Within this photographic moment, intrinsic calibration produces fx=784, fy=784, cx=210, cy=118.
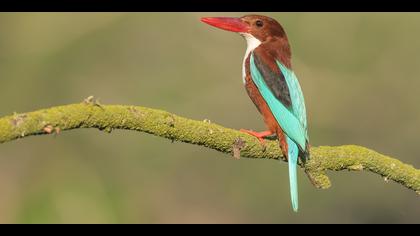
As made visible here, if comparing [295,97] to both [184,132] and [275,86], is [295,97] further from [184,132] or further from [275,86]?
[184,132]

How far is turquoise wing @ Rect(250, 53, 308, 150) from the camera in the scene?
12.0 feet

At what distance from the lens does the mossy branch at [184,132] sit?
2254 millimetres

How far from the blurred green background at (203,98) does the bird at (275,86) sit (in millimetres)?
1935

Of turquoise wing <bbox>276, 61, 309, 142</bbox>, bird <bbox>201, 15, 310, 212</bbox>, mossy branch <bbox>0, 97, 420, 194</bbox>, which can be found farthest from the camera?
turquoise wing <bbox>276, 61, 309, 142</bbox>

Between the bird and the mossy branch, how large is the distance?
16cm

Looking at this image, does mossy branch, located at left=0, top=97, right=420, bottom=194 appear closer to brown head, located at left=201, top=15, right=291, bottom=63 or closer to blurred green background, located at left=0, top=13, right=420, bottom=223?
brown head, located at left=201, top=15, right=291, bottom=63

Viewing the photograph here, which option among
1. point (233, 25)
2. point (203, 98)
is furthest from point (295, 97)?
point (203, 98)

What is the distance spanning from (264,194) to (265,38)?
2432mm

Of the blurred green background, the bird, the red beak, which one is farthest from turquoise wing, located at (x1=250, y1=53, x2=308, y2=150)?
the blurred green background

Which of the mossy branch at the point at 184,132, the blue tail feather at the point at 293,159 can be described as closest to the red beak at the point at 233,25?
the blue tail feather at the point at 293,159

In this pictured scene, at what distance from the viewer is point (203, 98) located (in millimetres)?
6336

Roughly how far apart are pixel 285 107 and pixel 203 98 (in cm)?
256

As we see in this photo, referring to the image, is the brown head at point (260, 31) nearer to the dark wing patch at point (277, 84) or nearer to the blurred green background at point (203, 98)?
the dark wing patch at point (277, 84)
